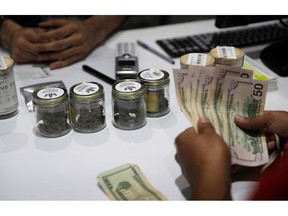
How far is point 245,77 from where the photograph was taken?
0.92 meters

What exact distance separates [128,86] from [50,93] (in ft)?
0.61

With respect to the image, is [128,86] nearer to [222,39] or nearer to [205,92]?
[205,92]

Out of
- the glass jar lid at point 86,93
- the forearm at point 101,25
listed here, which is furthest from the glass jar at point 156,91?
the forearm at point 101,25

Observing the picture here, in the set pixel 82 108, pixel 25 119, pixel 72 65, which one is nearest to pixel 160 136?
pixel 82 108

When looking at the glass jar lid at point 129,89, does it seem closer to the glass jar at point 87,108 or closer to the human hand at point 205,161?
the glass jar at point 87,108

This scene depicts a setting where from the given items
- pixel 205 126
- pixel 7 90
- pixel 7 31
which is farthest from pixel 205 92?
pixel 7 31

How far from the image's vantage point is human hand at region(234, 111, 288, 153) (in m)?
0.85

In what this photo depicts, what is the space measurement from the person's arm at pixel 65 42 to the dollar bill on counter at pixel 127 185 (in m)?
0.58

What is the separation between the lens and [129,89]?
3.10ft

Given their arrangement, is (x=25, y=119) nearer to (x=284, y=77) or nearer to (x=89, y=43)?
(x=89, y=43)

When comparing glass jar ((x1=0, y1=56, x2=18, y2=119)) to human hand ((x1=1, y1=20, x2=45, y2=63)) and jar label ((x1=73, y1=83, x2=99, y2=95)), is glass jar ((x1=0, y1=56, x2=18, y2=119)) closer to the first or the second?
jar label ((x1=73, y1=83, x2=99, y2=95))

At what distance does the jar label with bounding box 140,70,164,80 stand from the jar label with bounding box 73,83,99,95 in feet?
0.41

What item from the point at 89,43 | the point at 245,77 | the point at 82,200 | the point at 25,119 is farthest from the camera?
the point at 89,43

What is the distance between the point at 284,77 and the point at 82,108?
25.4 inches
